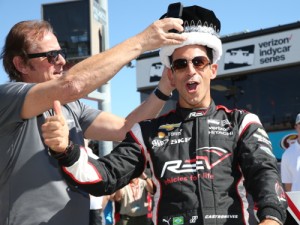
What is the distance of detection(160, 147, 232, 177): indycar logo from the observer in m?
2.91

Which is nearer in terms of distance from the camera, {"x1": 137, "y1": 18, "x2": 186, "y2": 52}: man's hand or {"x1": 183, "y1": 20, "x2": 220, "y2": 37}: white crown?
{"x1": 137, "y1": 18, "x2": 186, "y2": 52}: man's hand

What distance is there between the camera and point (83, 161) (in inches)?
111

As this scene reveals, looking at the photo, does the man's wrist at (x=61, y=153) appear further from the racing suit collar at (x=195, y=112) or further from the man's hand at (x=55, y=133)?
the racing suit collar at (x=195, y=112)

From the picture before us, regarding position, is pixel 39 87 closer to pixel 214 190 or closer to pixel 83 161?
pixel 83 161

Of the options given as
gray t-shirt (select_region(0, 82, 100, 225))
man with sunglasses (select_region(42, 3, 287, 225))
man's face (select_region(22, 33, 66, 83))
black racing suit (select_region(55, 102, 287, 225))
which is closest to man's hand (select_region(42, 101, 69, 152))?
man with sunglasses (select_region(42, 3, 287, 225))

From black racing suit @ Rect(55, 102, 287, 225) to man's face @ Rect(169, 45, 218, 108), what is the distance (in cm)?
7

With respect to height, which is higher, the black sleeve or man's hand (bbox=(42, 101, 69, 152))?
man's hand (bbox=(42, 101, 69, 152))

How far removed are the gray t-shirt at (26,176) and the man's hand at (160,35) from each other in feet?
2.31

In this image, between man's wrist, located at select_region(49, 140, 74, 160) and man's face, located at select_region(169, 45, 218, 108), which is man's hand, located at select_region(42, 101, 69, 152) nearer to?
man's wrist, located at select_region(49, 140, 74, 160)

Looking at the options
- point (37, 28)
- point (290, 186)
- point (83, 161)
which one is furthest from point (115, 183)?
point (290, 186)

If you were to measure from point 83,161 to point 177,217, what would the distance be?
1.89ft

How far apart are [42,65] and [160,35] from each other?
913 mm

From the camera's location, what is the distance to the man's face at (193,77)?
122 inches

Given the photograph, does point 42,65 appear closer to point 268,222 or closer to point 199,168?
point 199,168
